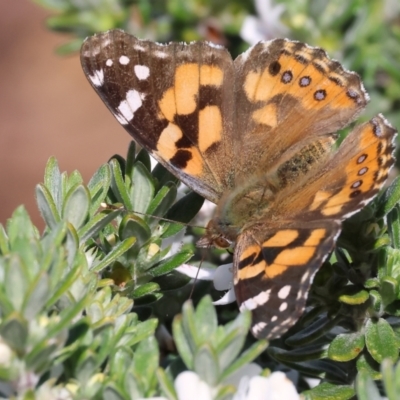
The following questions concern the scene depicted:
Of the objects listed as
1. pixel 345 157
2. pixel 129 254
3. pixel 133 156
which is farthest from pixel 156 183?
pixel 345 157

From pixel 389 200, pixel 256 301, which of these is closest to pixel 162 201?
pixel 256 301

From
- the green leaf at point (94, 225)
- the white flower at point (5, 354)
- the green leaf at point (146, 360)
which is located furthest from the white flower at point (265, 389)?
the green leaf at point (94, 225)

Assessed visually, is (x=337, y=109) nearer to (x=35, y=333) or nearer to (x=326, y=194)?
(x=326, y=194)

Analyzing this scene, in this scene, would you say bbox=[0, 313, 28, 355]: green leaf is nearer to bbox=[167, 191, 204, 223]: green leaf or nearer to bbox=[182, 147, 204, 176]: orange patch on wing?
bbox=[167, 191, 204, 223]: green leaf

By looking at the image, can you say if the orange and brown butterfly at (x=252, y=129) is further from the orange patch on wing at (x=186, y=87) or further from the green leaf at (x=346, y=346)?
the green leaf at (x=346, y=346)

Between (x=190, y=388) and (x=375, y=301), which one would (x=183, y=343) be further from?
(x=375, y=301)
